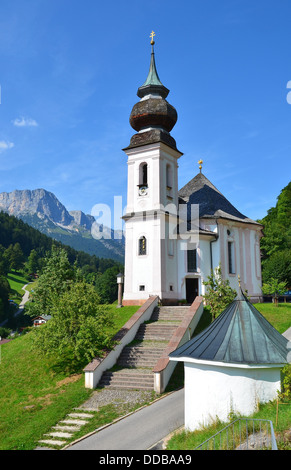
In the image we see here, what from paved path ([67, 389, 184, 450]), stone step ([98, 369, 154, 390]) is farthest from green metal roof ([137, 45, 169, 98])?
paved path ([67, 389, 184, 450])

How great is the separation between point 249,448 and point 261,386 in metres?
2.92

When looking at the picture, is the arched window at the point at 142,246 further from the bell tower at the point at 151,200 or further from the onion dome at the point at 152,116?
the onion dome at the point at 152,116

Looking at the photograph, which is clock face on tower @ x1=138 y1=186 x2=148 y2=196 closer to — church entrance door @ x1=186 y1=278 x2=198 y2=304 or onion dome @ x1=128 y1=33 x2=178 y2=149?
onion dome @ x1=128 y1=33 x2=178 y2=149

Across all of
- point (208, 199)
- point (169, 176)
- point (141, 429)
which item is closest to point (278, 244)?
point (208, 199)

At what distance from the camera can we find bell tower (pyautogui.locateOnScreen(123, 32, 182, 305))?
2789 cm

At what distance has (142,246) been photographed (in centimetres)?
2873

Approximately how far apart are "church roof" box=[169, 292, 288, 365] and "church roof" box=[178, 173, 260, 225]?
723 inches

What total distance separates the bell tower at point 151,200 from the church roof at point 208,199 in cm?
319

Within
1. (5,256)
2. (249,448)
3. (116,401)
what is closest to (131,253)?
(116,401)

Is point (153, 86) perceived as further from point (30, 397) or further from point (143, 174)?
point (30, 397)

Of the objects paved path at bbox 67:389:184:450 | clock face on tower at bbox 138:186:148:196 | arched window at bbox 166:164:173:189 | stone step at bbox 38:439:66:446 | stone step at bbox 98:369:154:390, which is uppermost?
arched window at bbox 166:164:173:189

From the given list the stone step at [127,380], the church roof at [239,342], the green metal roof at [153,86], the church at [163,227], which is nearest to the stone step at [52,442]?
the church roof at [239,342]

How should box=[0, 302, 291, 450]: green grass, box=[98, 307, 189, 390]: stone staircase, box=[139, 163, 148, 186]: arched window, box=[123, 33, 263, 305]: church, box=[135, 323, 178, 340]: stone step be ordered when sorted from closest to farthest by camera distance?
box=[0, 302, 291, 450]: green grass
box=[98, 307, 189, 390]: stone staircase
box=[135, 323, 178, 340]: stone step
box=[123, 33, 263, 305]: church
box=[139, 163, 148, 186]: arched window
